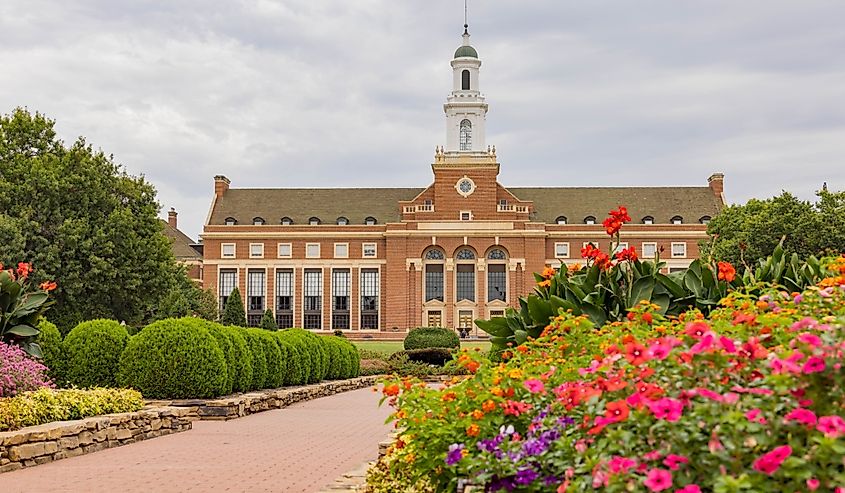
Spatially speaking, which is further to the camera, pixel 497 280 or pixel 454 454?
pixel 497 280

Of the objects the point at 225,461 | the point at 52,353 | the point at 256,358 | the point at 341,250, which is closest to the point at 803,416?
the point at 225,461

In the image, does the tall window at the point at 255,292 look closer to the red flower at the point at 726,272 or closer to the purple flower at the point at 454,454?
the red flower at the point at 726,272

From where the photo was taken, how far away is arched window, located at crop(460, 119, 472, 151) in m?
94.1

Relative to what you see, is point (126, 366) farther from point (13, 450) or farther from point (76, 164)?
point (76, 164)

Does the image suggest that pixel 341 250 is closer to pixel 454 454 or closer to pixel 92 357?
pixel 92 357

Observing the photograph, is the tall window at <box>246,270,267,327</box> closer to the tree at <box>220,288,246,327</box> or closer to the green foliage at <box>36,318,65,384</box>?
the tree at <box>220,288,246,327</box>

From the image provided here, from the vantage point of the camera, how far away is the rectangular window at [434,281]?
294ft

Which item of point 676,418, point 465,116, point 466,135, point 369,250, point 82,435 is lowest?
point 82,435

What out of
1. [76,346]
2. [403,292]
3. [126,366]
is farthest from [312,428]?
[403,292]

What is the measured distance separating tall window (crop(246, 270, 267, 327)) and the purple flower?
289 feet

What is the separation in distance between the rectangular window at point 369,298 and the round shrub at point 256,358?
71.0m

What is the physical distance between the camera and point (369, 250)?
302 ft

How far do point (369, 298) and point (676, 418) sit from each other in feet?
289

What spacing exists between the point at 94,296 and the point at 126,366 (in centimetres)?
2467
